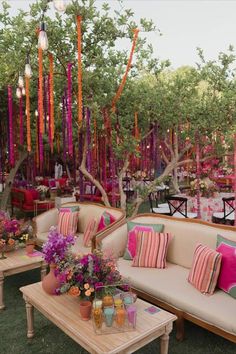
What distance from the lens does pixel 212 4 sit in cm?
920

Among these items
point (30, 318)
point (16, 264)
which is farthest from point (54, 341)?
point (16, 264)

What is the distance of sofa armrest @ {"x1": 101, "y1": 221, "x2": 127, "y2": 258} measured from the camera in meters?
4.50

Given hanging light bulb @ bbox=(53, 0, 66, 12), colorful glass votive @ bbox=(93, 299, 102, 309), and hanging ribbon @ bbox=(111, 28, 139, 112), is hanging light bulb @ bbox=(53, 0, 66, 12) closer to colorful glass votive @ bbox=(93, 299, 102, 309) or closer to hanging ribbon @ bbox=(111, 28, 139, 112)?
hanging ribbon @ bbox=(111, 28, 139, 112)

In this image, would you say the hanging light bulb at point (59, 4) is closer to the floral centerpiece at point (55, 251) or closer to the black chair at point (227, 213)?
the floral centerpiece at point (55, 251)

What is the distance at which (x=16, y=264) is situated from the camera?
4.37 m

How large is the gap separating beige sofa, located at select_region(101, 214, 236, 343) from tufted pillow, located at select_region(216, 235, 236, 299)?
0.08 metres

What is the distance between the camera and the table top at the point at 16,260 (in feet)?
14.1

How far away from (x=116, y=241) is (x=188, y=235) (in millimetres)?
1052

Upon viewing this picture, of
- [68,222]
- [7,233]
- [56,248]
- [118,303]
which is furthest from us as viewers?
[68,222]

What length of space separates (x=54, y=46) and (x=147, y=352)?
4552mm

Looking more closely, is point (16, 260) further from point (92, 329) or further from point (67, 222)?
point (92, 329)

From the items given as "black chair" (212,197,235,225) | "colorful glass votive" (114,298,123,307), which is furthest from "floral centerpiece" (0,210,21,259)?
"black chair" (212,197,235,225)

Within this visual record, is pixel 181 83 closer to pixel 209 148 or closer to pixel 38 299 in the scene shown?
pixel 209 148

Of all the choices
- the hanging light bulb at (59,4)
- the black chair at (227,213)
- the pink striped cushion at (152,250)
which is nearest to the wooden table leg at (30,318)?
the pink striped cushion at (152,250)
